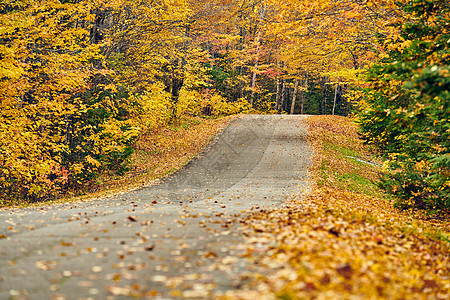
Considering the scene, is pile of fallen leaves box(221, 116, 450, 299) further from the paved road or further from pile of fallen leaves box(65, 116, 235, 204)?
pile of fallen leaves box(65, 116, 235, 204)

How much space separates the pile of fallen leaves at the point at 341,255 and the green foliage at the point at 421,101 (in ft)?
3.26

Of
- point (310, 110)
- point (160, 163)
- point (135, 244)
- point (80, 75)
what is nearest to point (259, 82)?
point (310, 110)

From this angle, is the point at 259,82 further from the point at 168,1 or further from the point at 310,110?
the point at 168,1

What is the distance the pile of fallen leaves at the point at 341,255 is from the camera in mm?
3512

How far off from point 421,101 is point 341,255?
13.1ft

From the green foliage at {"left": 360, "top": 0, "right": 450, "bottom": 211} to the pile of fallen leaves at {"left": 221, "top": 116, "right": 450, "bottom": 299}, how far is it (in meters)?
0.99

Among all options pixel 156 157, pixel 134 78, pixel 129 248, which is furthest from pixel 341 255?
pixel 134 78

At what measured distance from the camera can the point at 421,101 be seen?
6797 mm

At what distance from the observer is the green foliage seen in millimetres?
5691

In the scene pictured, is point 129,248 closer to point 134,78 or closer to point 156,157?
point 156,157

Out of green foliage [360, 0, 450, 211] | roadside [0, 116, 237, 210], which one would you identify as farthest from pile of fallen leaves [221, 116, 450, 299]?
roadside [0, 116, 237, 210]

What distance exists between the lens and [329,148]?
771 inches

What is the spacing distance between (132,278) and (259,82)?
1418 inches

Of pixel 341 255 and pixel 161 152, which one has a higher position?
pixel 341 255
